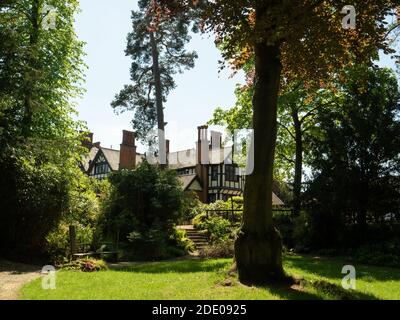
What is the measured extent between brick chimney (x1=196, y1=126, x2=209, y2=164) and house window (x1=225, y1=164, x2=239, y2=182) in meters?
2.52

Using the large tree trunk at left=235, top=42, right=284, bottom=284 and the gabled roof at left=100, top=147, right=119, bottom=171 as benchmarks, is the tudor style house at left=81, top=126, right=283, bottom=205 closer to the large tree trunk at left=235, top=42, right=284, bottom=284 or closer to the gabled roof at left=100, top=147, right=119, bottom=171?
the gabled roof at left=100, top=147, right=119, bottom=171

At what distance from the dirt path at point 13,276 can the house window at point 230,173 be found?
3175 cm

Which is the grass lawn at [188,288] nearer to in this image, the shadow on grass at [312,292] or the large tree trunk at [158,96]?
the shadow on grass at [312,292]

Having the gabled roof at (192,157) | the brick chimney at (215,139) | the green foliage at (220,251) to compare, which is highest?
the brick chimney at (215,139)

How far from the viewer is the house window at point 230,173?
44406 millimetres

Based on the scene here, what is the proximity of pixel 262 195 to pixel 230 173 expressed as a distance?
35.4 metres

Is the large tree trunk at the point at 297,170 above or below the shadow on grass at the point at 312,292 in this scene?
above

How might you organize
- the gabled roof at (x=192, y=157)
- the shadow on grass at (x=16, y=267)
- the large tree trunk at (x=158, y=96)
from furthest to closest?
the gabled roof at (x=192, y=157) < the large tree trunk at (x=158, y=96) < the shadow on grass at (x=16, y=267)

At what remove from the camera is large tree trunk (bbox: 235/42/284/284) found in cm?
905

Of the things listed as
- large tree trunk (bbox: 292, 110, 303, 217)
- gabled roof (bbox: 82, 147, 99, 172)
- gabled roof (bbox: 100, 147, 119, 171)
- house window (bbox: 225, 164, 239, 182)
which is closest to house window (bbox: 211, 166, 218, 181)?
house window (bbox: 225, 164, 239, 182)

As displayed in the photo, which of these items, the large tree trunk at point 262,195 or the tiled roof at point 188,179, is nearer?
the large tree trunk at point 262,195

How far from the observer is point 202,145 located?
46.6 meters

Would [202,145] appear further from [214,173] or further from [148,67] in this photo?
[148,67]

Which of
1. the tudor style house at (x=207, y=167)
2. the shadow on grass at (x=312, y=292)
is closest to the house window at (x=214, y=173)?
the tudor style house at (x=207, y=167)
